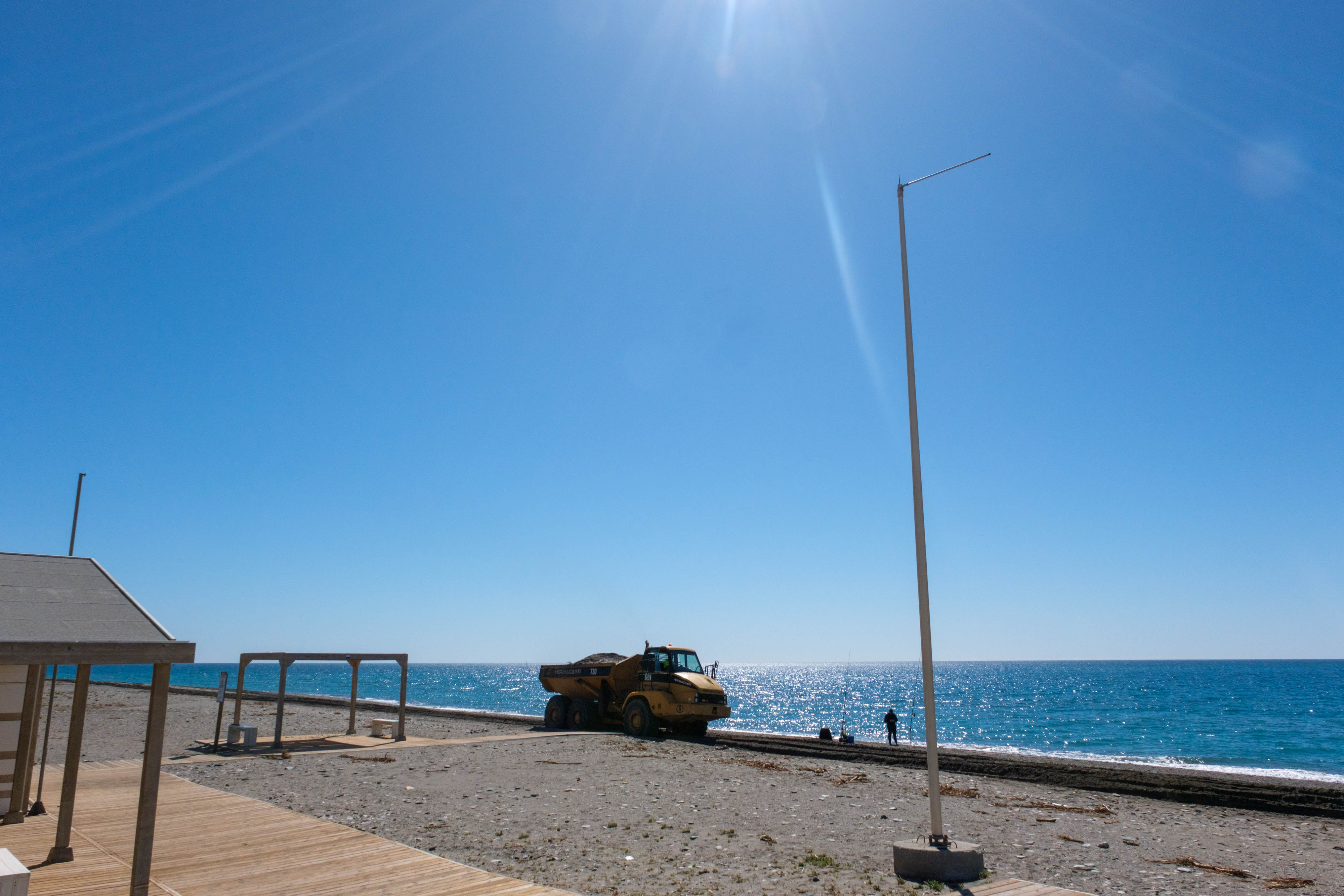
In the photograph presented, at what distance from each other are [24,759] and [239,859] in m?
3.89

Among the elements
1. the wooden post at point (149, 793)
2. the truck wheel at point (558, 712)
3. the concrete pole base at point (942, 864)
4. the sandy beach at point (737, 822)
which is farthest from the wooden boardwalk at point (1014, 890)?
the truck wheel at point (558, 712)

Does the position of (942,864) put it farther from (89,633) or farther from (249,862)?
(89,633)

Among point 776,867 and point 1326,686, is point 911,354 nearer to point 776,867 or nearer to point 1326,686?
point 776,867

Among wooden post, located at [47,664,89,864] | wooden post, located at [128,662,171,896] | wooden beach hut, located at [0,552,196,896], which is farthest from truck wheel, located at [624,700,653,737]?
wooden post, located at [128,662,171,896]

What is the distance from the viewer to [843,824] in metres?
11.7

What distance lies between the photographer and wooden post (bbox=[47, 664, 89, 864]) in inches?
315

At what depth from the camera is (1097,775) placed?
60.8 feet

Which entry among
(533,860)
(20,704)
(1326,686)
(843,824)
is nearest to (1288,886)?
(843,824)

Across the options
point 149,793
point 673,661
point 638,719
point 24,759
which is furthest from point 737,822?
point 673,661

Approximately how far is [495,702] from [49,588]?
90001mm

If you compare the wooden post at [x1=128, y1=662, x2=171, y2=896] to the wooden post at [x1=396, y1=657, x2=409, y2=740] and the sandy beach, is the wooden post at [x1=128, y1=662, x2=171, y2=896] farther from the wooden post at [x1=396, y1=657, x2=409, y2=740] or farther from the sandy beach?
the wooden post at [x1=396, y1=657, x2=409, y2=740]

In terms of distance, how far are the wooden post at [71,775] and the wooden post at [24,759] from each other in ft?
4.18

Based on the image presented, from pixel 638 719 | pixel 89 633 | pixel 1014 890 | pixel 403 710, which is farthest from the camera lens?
A: pixel 638 719

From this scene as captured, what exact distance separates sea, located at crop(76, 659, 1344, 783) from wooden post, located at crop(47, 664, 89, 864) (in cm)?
2550
